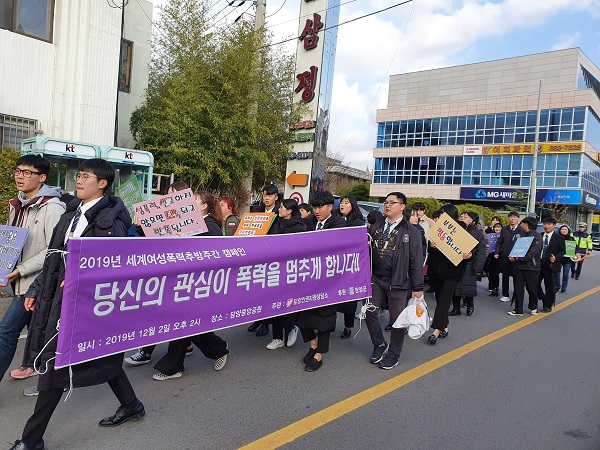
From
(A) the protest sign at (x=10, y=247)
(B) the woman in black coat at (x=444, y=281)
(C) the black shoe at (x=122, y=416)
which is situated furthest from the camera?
(B) the woman in black coat at (x=444, y=281)

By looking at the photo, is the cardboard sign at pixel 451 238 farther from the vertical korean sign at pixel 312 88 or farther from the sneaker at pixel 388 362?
the vertical korean sign at pixel 312 88

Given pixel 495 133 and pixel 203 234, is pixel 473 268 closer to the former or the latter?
pixel 203 234

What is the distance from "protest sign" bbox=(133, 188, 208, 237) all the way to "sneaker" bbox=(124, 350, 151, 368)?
120cm

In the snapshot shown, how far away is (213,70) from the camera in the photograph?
1280 centimetres

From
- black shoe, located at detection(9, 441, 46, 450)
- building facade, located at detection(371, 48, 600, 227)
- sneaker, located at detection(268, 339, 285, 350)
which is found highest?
building facade, located at detection(371, 48, 600, 227)

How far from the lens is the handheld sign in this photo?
8094 mm

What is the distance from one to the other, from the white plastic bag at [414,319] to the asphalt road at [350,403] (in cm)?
46

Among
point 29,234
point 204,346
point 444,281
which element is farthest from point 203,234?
point 444,281

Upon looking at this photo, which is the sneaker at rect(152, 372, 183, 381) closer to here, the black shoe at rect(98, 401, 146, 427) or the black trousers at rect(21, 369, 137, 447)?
the black shoe at rect(98, 401, 146, 427)

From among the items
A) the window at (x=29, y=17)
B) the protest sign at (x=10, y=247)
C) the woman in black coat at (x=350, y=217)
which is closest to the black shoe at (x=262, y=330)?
the woman in black coat at (x=350, y=217)

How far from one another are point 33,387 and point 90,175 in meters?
1.98

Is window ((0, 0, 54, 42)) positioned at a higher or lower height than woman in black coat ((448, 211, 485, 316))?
higher

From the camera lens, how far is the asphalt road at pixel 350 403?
3.33 meters

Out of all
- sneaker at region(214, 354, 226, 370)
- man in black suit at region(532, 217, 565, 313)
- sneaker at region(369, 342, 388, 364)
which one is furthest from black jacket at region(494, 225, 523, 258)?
sneaker at region(214, 354, 226, 370)
